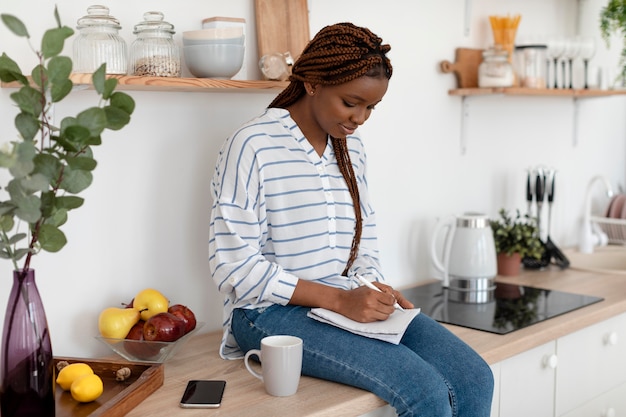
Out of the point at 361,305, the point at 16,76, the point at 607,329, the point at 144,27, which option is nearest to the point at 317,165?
the point at 361,305

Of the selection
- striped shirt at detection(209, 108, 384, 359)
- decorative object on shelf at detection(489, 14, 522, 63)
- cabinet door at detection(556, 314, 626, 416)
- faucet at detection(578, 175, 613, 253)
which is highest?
decorative object on shelf at detection(489, 14, 522, 63)

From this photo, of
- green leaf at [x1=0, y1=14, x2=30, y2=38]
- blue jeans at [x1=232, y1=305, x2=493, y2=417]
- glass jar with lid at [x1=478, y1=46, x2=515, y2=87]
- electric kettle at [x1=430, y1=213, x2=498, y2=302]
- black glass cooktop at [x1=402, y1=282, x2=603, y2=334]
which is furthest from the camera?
glass jar with lid at [x1=478, y1=46, x2=515, y2=87]

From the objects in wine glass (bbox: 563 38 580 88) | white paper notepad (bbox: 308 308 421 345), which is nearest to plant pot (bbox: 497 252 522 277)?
wine glass (bbox: 563 38 580 88)

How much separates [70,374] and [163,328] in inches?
7.8

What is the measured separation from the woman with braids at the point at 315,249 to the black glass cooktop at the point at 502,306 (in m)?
0.28

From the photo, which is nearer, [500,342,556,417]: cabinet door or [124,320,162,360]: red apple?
[124,320,162,360]: red apple

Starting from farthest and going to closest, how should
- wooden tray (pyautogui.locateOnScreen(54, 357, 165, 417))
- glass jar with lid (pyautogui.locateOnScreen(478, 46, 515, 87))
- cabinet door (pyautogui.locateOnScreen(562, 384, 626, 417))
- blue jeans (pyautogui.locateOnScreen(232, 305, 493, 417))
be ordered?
1. glass jar with lid (pyautogui.locateOnScreen(478, 46, 515, 87))
2. cabinet door (pyautogui.locateOnScreen(562, 384, 626, 417))
3. blue jeans (pyautogui.locateOnScreen(232, 305, 493, 417))
4. wooden tray (pyautogui.locateOnScreen(54, 357, 165, 417))

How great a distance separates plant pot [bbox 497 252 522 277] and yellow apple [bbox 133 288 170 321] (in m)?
1.20

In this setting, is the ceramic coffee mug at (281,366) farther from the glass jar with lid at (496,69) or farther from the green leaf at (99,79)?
the glass jar with lid at (496,69)

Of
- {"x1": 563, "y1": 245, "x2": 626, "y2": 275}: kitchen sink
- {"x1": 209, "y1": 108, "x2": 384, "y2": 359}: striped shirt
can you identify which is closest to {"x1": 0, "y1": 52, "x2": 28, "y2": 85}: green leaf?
{"x1": 209, "y1": 108, "x2": 384, "y2": 359}: striped shirt

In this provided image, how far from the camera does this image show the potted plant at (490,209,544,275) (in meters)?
2.43

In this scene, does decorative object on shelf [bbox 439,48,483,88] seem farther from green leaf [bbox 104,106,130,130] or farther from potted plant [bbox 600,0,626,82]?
green leaf [bbox 104,106,130,130]

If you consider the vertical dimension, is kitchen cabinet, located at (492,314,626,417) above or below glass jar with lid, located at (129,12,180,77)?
below

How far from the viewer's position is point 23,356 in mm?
1213
